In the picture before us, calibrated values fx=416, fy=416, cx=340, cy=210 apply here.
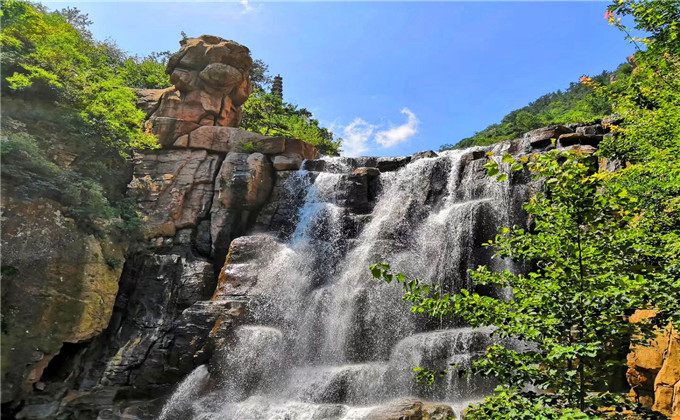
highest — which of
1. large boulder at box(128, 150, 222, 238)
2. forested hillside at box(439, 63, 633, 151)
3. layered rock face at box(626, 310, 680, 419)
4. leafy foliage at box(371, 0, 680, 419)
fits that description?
forested hillside at box(439, 63, 633, 151)

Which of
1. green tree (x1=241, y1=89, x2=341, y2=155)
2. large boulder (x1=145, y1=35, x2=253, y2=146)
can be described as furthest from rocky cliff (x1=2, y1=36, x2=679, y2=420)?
green tree (x1=241, y1=89, x2=341, y2=155)

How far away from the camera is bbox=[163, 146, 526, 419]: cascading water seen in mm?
11312

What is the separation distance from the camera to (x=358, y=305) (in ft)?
46.9

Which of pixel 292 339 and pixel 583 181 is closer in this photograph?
pixel 583 181

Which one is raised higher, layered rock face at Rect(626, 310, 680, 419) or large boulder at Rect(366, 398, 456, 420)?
layered rock face at Rect(626, 310, 680, 419)

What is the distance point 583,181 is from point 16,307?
1580cm

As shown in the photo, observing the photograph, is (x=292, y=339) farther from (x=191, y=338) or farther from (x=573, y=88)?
(x=573, y=88)

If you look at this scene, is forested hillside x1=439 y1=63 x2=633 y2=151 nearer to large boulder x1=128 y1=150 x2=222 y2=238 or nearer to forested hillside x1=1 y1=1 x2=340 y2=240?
large boulder x1=128 y1=150 x2=222 y2=238

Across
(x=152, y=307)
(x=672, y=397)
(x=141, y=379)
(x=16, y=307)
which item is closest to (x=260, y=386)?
(x=141, y=379)

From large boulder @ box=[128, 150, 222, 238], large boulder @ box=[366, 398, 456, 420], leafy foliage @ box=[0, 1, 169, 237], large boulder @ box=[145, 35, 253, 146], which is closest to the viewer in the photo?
large boulder @ box=[366, 398, 456, 420]

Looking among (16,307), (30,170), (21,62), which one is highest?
(21,62)

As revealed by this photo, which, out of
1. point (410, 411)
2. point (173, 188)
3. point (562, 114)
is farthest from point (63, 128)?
point (562, 114)

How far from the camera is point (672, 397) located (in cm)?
716

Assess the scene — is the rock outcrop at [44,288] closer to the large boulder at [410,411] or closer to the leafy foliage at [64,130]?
the leafy foliage at [64,130]
